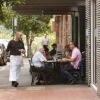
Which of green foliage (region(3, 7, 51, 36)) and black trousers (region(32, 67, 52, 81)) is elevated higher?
green foliage (region(3, 7, 51, 36))

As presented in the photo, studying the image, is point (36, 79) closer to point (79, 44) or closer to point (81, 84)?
point (81, 84)

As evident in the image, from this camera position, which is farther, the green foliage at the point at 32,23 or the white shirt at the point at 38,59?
the green foliage at the point at 32,23

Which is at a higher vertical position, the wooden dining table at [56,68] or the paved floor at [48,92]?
the wooden dining table at [56,68]

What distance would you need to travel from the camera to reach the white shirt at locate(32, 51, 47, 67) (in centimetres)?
1599

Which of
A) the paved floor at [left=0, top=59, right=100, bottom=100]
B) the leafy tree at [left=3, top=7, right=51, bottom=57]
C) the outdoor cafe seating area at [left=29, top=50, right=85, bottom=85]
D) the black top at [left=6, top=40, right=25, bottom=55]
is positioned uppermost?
the leafy tree at [left=3, top=7, right=51, bottom=57]

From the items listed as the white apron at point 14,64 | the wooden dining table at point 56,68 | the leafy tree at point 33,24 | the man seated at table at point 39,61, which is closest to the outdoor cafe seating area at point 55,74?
the wooden dining table at point 56,68

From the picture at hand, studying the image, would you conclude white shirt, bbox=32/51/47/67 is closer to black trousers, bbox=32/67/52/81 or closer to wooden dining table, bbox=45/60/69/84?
→ black trousers, bbox=32/67/52/81

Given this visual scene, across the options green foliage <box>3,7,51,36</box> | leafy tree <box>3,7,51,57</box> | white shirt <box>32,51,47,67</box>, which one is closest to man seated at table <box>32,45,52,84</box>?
white shirt <box>32,51,47,67</box>

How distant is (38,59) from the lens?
16031mm

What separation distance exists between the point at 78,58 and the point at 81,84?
3.01 ft

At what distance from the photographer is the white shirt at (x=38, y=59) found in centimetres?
1599

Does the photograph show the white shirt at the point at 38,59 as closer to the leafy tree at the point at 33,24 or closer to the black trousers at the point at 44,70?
the black trousers at the point at 44,70

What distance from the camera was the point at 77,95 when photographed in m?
13.3

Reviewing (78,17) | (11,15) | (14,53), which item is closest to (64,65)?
(14,53)
